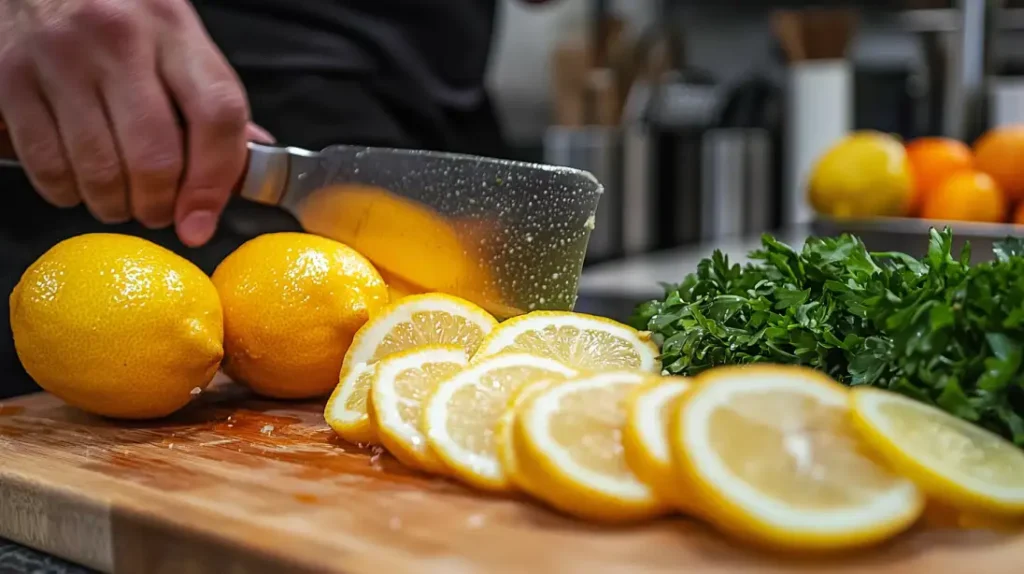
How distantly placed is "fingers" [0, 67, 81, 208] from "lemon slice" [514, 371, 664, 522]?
68cm

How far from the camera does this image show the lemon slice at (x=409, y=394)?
866mm

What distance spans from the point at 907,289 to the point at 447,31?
3.90 feet

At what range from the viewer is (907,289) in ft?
3.01

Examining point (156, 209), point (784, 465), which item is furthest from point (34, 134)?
point (784, 465)

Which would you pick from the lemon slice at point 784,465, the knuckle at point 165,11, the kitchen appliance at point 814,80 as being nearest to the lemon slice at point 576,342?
the lemon slice at point 784,465

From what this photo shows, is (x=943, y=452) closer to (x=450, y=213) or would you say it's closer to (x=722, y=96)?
(x=450, y=213)

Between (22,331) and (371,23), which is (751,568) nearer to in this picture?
(22,331)

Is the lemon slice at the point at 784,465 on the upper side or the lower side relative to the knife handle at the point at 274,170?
lower

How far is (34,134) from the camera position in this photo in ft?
3.76

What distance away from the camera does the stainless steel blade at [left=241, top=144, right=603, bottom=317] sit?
1141 mm

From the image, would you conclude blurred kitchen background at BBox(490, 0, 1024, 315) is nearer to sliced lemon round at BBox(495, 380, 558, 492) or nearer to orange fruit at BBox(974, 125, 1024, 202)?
orange fruit at BBox(974, 125, 1024, 202)

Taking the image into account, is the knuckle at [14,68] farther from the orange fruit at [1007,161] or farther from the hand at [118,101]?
the orange fruit at [1007,161]

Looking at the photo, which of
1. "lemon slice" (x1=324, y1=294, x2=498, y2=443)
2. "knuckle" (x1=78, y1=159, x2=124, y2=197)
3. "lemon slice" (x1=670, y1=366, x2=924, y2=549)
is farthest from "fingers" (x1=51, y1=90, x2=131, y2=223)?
"lemon slice" (x1=670, y1=366, x2=924, y2=549)

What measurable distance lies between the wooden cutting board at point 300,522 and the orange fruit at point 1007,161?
134 centimetres
